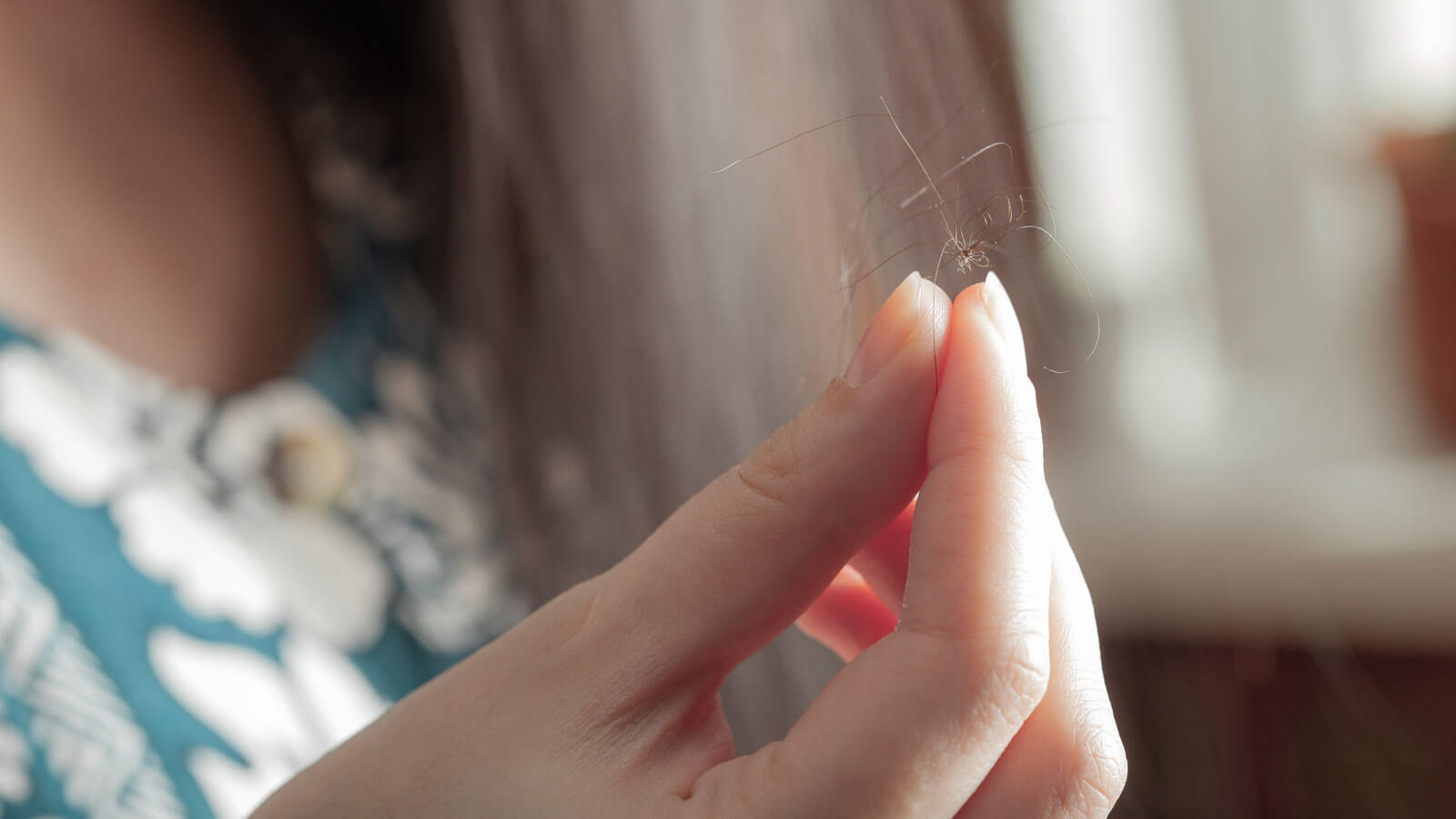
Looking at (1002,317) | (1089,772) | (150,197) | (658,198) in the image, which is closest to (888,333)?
(1002,317)

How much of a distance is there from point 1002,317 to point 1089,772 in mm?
151

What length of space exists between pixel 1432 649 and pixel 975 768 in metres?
0.63

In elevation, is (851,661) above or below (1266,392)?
above

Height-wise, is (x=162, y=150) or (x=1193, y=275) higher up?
(x=162, y=150)

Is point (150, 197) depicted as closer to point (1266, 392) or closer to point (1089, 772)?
point (1089, 772)

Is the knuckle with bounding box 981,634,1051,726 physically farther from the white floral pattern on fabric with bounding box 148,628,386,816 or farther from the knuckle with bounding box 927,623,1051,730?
the white floral pattern on fabric with bounding box 148,628,386,816

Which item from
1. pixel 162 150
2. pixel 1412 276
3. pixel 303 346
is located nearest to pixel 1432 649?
pixel 1412 276

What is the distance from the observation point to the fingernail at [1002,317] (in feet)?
0.93

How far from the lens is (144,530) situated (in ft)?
2.10

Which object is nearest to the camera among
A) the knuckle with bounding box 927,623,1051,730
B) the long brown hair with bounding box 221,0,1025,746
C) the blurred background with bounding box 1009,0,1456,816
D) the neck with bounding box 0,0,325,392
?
the knuckle with bounding box 927,623,1051,730

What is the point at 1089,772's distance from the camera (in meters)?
0.27

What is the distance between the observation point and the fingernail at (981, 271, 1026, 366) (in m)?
0.28

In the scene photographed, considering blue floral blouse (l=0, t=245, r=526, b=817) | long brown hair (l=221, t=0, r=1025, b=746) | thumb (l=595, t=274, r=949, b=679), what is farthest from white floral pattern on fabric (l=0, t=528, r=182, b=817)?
thumb (l=595, t=274, r=949, b=679)

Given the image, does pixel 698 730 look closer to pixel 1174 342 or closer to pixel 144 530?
pixel 144 530
